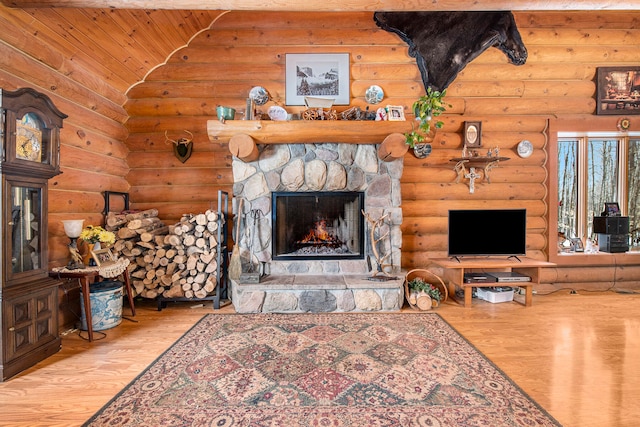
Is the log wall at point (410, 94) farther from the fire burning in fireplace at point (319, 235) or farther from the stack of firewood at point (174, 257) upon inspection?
the fire burning in fireplace at point (319, 235)

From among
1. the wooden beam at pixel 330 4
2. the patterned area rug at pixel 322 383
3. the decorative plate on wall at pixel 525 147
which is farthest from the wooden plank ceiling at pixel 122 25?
the patterned area rug at pixel 322 383

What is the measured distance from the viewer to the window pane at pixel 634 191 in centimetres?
421

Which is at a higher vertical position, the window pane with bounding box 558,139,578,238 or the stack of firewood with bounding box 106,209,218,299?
the window pane with bounding box 558,139,578,238

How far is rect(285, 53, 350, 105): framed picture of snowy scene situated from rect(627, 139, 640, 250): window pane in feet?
13.0

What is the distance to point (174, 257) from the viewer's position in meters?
3.45

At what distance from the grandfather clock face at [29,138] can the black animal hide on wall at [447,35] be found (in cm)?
367

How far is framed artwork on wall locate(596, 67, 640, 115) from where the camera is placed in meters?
3.99

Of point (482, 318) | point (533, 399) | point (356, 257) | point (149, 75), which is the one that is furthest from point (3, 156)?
point (482, 318)

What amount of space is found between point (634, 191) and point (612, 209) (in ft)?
1.89

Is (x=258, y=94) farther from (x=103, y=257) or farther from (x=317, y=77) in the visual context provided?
(x=103, y=257)

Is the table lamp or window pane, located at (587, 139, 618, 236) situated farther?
window pane, located at (587, 139, 618, 236)

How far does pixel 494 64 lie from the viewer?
3971mm

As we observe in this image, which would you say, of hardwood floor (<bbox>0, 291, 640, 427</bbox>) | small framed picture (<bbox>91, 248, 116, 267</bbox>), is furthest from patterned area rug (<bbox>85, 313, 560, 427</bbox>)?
small framed picture (<bbox>91, 248, 116, 267</bbox>)

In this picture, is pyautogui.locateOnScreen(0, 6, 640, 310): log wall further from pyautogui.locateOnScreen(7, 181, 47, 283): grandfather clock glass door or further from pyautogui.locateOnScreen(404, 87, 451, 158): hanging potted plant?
pyautogui.locateOnScreen(7, 181, 47, 283): grandfather clock glass door
